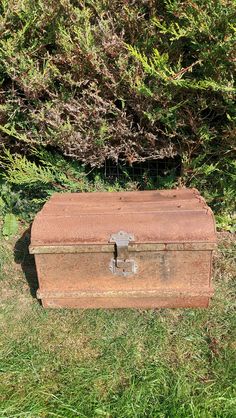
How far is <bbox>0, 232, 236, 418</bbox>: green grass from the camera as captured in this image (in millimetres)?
2566

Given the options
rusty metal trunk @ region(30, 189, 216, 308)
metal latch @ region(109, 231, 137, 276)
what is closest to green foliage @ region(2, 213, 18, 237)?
rusty metal trunk @ region(30, 189, 216, 308)

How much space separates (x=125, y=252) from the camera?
294 centimetres

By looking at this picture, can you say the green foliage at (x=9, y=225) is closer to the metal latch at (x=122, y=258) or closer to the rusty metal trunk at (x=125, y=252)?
the rusty metal trunk at (x=125, y=252)

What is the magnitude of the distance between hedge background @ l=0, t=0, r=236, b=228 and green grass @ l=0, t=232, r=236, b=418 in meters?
1.19

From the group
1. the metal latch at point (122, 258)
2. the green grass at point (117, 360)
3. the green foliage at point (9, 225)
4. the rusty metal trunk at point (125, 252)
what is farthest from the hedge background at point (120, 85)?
the green grass at point (117, 360)

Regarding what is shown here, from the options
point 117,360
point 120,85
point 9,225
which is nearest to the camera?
point 117,360

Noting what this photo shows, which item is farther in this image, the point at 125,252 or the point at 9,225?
the point at 9,225

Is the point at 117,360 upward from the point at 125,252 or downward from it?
downward

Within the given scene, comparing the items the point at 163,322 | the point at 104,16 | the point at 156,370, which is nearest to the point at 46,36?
the point at 104,16

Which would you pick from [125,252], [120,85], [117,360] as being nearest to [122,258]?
[125,252]

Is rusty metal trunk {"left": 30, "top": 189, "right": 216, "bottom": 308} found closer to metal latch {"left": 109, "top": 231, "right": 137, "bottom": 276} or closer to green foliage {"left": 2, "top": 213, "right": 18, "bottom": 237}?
metal latch {"left": 109, "top": 231, "right": 137, "bottom": 276}

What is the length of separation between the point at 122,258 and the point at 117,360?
0.70 m

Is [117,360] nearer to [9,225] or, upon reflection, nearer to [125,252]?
[125,252]

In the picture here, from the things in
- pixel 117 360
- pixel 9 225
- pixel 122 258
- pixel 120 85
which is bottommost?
pixel 117 360
